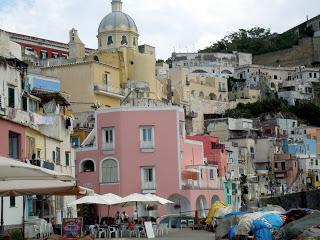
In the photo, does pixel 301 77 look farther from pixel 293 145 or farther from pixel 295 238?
pixel 295 238

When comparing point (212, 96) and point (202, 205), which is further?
point (212, 96)

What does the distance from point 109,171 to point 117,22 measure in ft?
106

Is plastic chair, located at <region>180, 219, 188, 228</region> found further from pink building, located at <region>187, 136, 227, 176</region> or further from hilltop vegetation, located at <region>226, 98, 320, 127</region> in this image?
hilltop vegetation, located at <region>226, 98, 320, 127</region>

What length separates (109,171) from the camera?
163 ft

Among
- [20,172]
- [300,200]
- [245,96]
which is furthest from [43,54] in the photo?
[20,172]

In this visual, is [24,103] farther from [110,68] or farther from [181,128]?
[110,68]

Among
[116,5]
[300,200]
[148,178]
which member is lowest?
[300,200]

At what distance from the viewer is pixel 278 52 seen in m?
148

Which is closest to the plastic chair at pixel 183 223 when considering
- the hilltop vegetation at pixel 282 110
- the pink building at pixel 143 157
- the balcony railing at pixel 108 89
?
the pink building at pixel 143 157

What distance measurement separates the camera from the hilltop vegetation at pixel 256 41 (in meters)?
154

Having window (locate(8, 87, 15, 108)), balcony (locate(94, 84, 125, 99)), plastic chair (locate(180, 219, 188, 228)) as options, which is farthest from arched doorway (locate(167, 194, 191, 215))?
balcony (locate(94, 84, 125, 99))

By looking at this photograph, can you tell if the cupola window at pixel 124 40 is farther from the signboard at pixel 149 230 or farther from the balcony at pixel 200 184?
the signboard at pixel 149 230

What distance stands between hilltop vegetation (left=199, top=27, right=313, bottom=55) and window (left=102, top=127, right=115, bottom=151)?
10305 centimetres

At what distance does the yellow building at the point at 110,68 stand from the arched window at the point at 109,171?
16.3m
